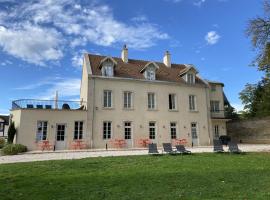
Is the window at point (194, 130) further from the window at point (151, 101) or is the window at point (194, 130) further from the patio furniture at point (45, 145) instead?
the patio furniture at point (45, 145)

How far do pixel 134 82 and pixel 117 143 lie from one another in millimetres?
6088

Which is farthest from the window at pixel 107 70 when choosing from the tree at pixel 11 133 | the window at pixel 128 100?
the tree at pixel 11 133

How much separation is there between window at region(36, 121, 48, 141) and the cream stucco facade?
239 mm

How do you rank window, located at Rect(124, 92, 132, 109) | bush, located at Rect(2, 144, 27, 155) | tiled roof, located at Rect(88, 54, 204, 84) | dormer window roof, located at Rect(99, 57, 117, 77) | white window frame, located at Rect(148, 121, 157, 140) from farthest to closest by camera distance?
tiled roof, located at Rect(88, 54, 204, 84), white window frame, located at Rect(148, 121, 157, 140), window, located at Rect(124, 92, 132, 109), dormer window roof, located at Rect(99, 57, 117, 77), bush, located at Rect(2, 144, 27, 155)

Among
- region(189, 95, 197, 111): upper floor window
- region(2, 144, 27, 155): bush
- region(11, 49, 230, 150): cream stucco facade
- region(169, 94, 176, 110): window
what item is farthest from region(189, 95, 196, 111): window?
region(2, 144, 27, 155): bush

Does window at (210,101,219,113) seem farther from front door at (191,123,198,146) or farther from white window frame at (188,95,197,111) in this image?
front door at (191,123,198,146)

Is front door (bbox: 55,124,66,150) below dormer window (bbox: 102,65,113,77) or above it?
below

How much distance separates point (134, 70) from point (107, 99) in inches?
185

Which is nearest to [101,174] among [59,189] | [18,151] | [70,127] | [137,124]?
[59,189]

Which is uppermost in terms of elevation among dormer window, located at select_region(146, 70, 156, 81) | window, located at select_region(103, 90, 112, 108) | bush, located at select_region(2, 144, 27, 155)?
dormer window, located at select_region(146, 70, 156, 81)

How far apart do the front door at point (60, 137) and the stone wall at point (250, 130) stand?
20.3 m

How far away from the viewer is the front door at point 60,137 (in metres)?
21.1

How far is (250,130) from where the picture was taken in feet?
94.2

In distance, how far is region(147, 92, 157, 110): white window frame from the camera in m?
24.9
